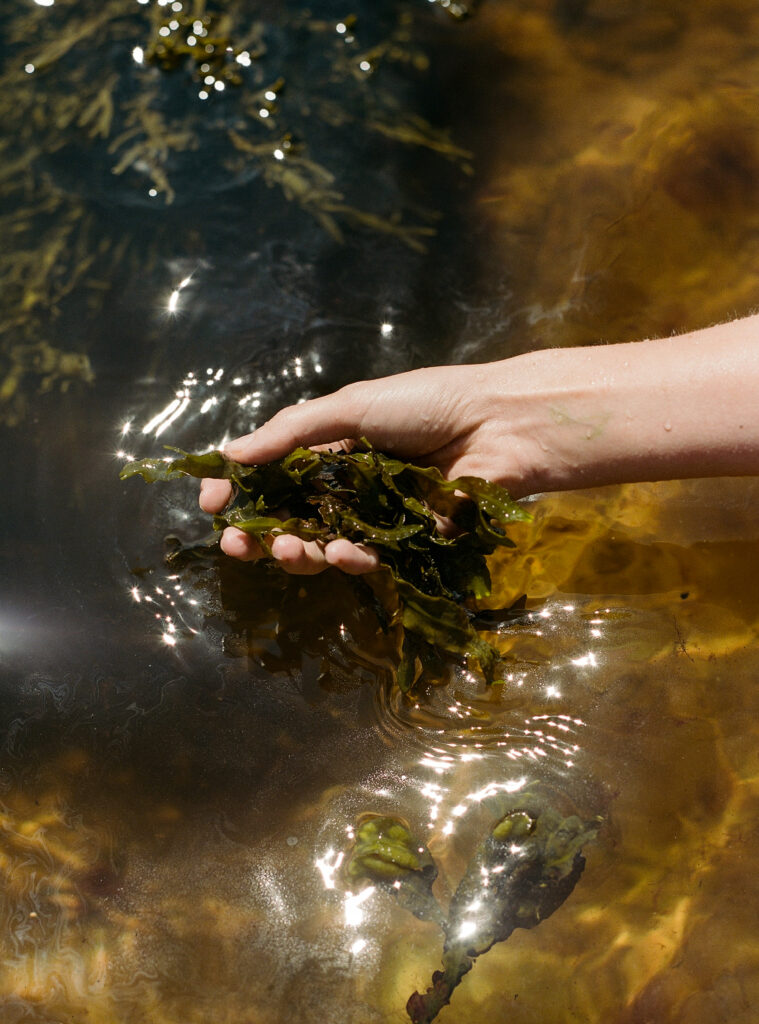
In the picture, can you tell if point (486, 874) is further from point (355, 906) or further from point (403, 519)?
point (403, 519)

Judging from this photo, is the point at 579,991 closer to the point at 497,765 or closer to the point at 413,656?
the point at 497,765

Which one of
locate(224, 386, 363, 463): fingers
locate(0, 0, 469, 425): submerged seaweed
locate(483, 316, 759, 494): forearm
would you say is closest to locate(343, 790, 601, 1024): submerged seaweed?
locate(483, 316, 759, 494): forearm

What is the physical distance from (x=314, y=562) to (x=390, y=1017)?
4.93ft

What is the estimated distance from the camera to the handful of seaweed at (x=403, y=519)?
8.42 ft

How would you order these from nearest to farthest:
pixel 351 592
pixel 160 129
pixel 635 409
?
1. pixel 635 409
2. pixel 351 592
3. pixel 160 129

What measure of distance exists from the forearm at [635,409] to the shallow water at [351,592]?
345 millimetres

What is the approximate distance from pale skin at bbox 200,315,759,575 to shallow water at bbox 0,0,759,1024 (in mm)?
353

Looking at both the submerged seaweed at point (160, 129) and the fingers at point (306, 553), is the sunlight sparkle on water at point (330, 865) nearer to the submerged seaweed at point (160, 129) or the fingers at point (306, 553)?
the fingers at point (306, 553)

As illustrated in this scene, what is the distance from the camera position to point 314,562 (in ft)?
8.50

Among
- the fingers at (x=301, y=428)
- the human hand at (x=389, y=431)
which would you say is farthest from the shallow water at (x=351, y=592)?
the fingers at (x=301, y=428)

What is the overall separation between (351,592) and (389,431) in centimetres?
65

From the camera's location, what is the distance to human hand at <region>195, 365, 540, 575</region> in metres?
2.63

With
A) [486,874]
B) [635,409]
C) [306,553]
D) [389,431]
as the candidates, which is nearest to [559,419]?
[635,409]

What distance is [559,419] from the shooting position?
9.22 ft
